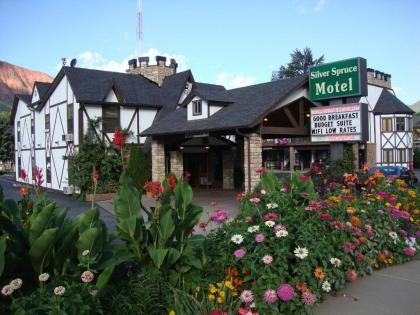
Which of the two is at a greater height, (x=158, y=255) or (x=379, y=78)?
(x=379, y=78)

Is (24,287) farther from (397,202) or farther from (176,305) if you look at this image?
(397,202)

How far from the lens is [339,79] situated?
13.0m

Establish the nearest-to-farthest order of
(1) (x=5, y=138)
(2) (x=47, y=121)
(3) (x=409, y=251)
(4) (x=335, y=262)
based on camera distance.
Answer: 1. (4) (x=335, y=262)
2. (3) (x=409, y=251)
3. (2) (x=47, y=121)
4. (1) (x=5, y=138)

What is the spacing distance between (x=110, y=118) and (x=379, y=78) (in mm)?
32804

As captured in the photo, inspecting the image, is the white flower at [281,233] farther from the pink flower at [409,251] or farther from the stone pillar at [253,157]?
the stone pillar at [253,157]

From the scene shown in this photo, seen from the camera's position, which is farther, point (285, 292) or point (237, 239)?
point (237, 239)

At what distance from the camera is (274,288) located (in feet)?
13.1

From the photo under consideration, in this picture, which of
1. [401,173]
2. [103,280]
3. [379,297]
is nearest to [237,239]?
[103,280]

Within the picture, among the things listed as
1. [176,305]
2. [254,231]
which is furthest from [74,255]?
[254,231]

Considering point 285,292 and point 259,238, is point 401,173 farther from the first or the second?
point 285,292

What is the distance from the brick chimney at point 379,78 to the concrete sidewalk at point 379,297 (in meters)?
39.4

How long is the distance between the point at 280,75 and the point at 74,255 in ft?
187

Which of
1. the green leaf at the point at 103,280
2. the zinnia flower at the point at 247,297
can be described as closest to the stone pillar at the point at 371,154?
the zinnia flower at the point at 247,297

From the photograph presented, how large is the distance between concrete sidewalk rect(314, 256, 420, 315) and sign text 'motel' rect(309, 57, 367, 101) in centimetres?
782
